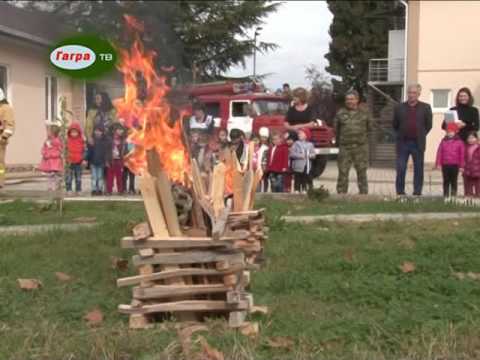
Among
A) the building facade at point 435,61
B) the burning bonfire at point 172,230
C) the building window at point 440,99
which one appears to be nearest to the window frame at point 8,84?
the building facade at point 435,61

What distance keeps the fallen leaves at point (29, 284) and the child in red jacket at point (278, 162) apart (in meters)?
8.24

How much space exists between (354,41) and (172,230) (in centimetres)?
4516

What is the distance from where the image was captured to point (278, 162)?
47.3ft

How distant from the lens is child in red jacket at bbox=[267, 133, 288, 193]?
14406 mm

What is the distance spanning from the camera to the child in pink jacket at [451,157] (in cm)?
1300

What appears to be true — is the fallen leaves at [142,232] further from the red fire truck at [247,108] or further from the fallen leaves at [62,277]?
the red fire truck at [247,108]

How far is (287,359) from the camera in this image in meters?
4.83

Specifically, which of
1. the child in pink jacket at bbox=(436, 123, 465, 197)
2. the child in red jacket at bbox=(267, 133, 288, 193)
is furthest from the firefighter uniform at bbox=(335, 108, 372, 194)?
the child in red jacket at bbox=(267, 133, 288, 193)

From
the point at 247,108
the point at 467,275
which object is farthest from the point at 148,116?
the point at 247,108

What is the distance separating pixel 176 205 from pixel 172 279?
2.37 feet

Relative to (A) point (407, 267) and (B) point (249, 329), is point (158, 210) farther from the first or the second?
(A) point (407, 267)

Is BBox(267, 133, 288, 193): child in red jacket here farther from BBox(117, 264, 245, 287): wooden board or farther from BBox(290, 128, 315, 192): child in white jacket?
BBox(117, 264, 245, 287): wooden board

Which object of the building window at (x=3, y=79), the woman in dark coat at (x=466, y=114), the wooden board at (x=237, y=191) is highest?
the building window at (x=3, y=79)

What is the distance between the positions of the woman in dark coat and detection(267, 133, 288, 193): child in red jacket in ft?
9.90
